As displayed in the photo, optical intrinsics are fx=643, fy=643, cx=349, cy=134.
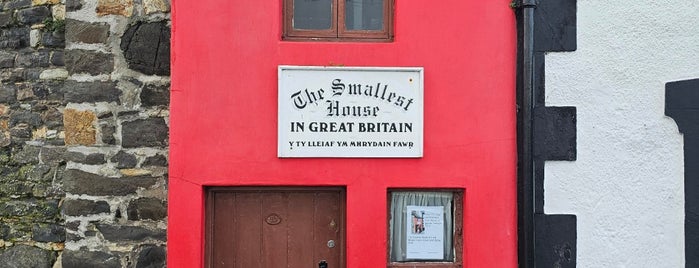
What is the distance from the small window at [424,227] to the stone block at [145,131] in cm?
162

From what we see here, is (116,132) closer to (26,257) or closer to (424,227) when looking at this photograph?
(26,257)

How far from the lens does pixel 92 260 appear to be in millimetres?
4359

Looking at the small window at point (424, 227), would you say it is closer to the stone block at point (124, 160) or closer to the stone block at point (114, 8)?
the stone block at point (124, 160)

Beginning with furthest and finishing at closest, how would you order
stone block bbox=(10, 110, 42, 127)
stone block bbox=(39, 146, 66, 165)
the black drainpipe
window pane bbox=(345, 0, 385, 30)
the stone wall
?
stone block bbox=(10, 110, 42, 127) < stone block bbox=(39, 146, 66, 165) < window pane bbox=(345, 0, 385, 30) < the stone wall < the black drainpipe

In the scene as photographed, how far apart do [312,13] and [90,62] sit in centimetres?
156

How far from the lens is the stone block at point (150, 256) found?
A: 4.36 m

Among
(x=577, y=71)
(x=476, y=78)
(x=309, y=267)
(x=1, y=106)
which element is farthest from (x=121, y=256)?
(x=577, y=71)

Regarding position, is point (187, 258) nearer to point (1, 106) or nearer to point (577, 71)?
point (1, 106)

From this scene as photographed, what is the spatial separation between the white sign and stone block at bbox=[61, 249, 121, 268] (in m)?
1.36

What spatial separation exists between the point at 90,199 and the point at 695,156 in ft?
13.2

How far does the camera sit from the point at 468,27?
14.5 feet

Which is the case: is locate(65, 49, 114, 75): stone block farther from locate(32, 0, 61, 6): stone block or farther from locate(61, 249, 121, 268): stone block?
locate(61, 249, 121, 268): stone block

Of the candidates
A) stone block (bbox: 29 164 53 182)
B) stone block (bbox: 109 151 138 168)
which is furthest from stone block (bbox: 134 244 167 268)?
stone block (bbox: 29 164 53 182)

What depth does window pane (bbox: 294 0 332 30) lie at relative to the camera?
4.47 metres
